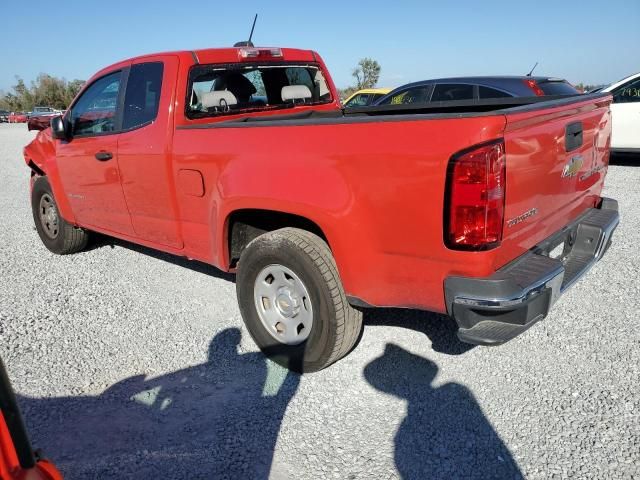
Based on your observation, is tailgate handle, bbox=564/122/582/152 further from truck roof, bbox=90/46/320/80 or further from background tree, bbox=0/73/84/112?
background tree, bbox=0/73/84/112

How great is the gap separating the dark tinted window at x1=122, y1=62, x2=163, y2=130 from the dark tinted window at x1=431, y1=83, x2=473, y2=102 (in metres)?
5.22

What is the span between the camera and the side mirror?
4.29 metres

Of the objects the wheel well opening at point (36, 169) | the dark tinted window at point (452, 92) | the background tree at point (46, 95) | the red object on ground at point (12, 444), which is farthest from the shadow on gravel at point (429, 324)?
the background tree at point (46, 95)

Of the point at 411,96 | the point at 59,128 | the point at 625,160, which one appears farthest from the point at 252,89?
the point at 625,160

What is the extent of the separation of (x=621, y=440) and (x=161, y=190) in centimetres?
309

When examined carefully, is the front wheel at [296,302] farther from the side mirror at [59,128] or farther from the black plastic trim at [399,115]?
the side mirror at [59,128]

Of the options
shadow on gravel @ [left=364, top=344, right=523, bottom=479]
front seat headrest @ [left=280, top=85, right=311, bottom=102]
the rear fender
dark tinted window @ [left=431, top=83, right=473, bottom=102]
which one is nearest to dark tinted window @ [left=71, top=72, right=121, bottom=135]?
the rear fender

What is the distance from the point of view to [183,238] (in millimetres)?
3570

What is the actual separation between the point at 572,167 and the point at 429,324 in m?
1.44

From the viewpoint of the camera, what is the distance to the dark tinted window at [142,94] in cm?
360

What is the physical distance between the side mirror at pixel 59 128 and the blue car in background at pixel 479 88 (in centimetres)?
405

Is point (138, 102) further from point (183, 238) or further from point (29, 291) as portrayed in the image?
point (29, 291)

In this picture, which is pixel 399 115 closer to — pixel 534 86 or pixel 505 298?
pixel 505 298

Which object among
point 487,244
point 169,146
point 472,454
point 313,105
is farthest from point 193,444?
point 313,105
